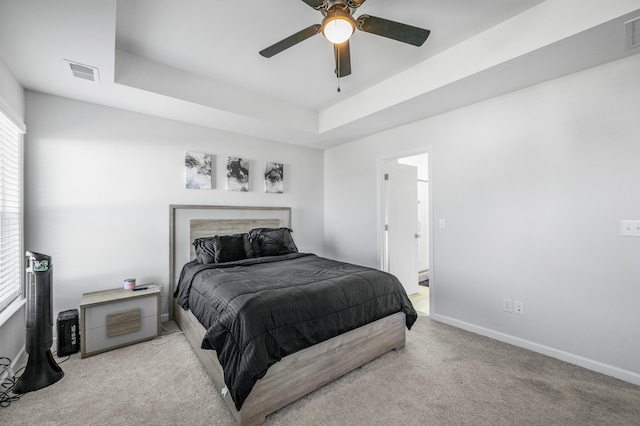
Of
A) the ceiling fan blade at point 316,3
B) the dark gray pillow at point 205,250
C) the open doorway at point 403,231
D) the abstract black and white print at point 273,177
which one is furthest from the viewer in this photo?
the abstract black and white print at point 273,177

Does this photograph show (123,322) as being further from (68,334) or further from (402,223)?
(402,223)

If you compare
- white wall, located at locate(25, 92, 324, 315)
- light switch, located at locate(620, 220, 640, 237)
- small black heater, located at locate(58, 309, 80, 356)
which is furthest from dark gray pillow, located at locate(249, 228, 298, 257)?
light switch, located at locate(620, 220, 640, 237)

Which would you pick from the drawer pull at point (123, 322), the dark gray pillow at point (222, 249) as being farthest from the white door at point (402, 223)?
the drawer pull at point (123, 322)

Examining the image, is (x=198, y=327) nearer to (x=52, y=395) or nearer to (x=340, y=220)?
(x=52, y=395)

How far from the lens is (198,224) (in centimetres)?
360

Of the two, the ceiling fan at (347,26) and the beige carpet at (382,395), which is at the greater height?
the ceiling fan at (347,26)

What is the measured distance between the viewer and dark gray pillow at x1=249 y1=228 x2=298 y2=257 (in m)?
3.53

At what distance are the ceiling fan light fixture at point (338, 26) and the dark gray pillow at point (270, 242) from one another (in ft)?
8.01

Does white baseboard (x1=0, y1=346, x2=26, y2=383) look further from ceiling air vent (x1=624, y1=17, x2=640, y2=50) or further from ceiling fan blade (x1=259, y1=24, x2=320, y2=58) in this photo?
ceiling air vent (x1=624, y1=17, x2=640, y2=50)

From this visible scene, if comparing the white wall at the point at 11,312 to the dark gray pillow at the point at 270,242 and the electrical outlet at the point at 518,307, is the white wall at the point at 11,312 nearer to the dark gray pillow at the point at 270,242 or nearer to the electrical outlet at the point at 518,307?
the dark gray pillow at the point at 270,242

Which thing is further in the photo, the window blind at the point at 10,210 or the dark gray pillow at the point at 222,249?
the dark gray pillow at the point at 222,249

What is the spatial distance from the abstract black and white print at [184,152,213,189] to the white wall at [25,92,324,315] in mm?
83

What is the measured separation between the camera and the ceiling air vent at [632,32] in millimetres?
1775

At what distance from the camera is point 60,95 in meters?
2.81
